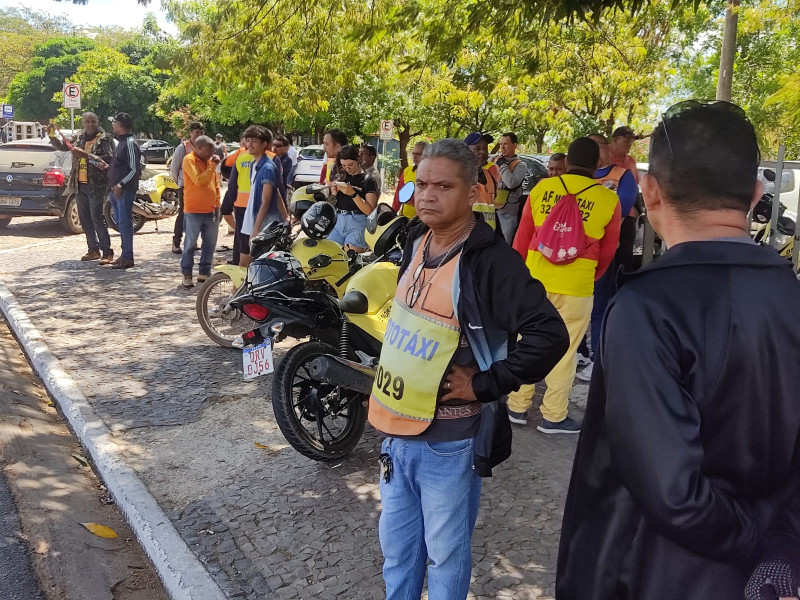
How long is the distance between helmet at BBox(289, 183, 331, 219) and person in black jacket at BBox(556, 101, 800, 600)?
4689 millimetres

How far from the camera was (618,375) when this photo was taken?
1309 mm

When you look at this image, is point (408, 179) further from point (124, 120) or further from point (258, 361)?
point (258, 361)

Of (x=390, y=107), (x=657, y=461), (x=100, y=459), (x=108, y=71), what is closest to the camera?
(x=657, y=461)

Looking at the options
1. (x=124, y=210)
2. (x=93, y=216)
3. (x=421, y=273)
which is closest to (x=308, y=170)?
(x=93, y=216)

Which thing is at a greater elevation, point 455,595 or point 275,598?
point 455,595

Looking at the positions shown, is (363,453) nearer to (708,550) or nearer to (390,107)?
(708,550)

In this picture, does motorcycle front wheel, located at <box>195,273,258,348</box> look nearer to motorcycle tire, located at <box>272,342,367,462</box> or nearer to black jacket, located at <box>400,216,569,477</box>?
motorcycle tire, located at <box>272,342,367,462</box>

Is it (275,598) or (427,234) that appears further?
(275,598)

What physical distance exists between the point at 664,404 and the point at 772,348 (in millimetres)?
205

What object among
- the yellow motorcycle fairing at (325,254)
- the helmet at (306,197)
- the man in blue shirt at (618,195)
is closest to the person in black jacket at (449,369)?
the yellow motorcycle fairing at (325,254)

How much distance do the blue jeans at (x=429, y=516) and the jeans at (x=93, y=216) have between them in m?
8.50

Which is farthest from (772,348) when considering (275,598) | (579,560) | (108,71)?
(108,71)

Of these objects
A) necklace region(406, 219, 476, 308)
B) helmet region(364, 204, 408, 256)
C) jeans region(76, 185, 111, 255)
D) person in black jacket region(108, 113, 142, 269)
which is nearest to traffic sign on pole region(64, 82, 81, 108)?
jeans region(76, 185, 111, 255)

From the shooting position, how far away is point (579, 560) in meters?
1.47
